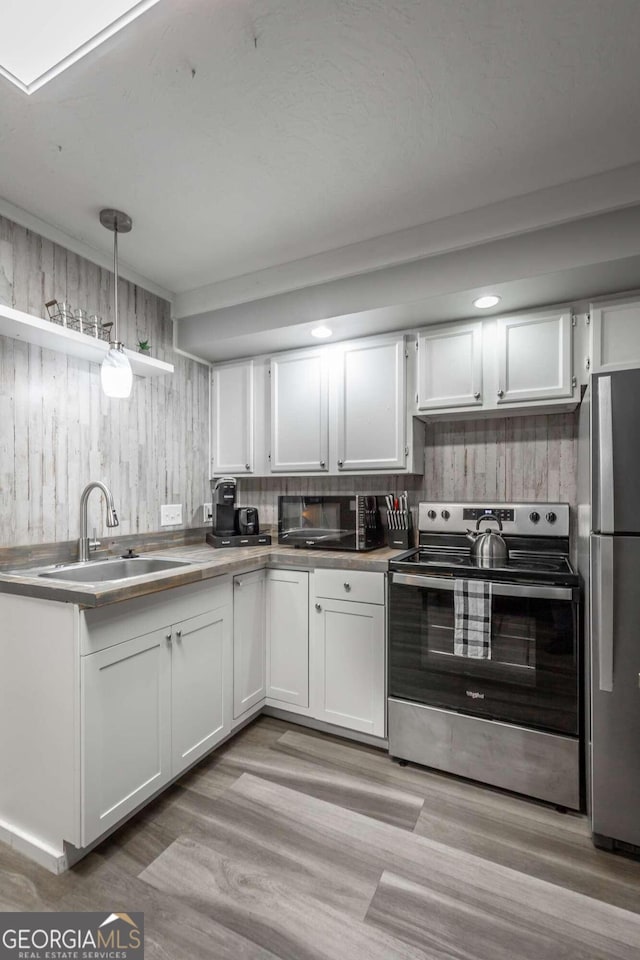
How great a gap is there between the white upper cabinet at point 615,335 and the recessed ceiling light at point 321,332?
4.22ft

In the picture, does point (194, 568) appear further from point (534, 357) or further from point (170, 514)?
point (534, 357)

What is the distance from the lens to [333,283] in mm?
2344

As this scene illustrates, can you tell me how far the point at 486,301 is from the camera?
2.13m

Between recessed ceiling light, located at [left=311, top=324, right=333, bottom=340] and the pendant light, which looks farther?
recessed ceiling light, located at [left=311, top=324, right=333, bottom=340]

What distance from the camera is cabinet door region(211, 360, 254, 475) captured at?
2.98 m

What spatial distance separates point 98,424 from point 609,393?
227 cm

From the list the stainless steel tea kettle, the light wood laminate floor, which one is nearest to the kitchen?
the light wood laminate floor

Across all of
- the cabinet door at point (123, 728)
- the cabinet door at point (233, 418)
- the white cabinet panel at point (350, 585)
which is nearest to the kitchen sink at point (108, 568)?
the cabinet door at point (123, 728)

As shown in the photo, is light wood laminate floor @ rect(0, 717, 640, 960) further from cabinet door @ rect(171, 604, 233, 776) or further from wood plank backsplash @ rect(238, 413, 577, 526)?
wood plank backsplash @ rect(238, 413, 577, 526)

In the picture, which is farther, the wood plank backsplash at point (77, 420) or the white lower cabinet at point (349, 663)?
the white lower cabinet at point (349, 663)

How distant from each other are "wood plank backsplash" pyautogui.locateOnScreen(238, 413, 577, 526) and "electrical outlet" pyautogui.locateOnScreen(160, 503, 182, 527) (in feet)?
3.51

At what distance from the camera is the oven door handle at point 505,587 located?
1.79m

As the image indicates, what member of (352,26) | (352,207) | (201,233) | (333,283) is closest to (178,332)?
(201,233)

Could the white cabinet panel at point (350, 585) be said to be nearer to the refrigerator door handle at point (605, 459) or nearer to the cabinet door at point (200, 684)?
the cabinet door at point (200, 684)
